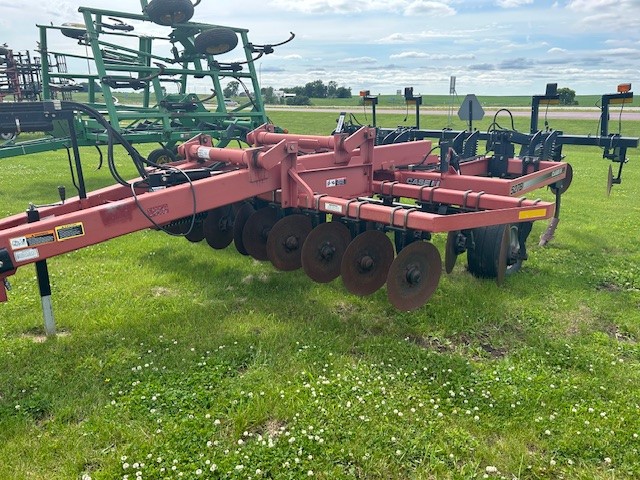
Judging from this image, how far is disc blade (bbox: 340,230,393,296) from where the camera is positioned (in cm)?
427

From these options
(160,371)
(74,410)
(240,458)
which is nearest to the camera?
(240,458)

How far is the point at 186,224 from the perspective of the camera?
605 centimetres

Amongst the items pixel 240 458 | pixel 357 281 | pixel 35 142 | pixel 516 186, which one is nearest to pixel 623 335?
pixel 516 186

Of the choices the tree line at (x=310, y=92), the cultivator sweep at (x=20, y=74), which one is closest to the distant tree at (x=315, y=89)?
the tree line at (x=310, y=92)

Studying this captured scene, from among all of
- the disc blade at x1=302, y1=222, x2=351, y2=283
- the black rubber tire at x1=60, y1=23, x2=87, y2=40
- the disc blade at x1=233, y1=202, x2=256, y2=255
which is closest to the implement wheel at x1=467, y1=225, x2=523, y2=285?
the disc blade at x1=302, y1=222, x2=351, y2=283

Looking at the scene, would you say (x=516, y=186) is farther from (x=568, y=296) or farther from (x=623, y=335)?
(x=623, y=335)

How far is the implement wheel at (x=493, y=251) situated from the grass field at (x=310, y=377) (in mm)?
199

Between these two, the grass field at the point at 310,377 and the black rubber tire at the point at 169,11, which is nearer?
the grass field at the point at 310,377

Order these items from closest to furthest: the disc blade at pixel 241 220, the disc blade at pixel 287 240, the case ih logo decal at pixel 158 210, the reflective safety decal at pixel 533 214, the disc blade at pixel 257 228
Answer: the case ih logo decal at pixel 158 210, the reflective safety decal at pixel 533 214, the disc blade at pixel 287 240, the disc blade at pixel 257 228, the disc blade at pixel 241 220

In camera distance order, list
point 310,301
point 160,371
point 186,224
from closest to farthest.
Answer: point 160,371, point 310,301, point 186,224

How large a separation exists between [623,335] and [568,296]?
0.80 m

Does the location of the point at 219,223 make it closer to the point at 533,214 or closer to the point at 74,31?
the point at 533,214

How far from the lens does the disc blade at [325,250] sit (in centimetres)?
448

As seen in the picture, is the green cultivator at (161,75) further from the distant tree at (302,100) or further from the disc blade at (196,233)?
the distant tree at (302,100)
